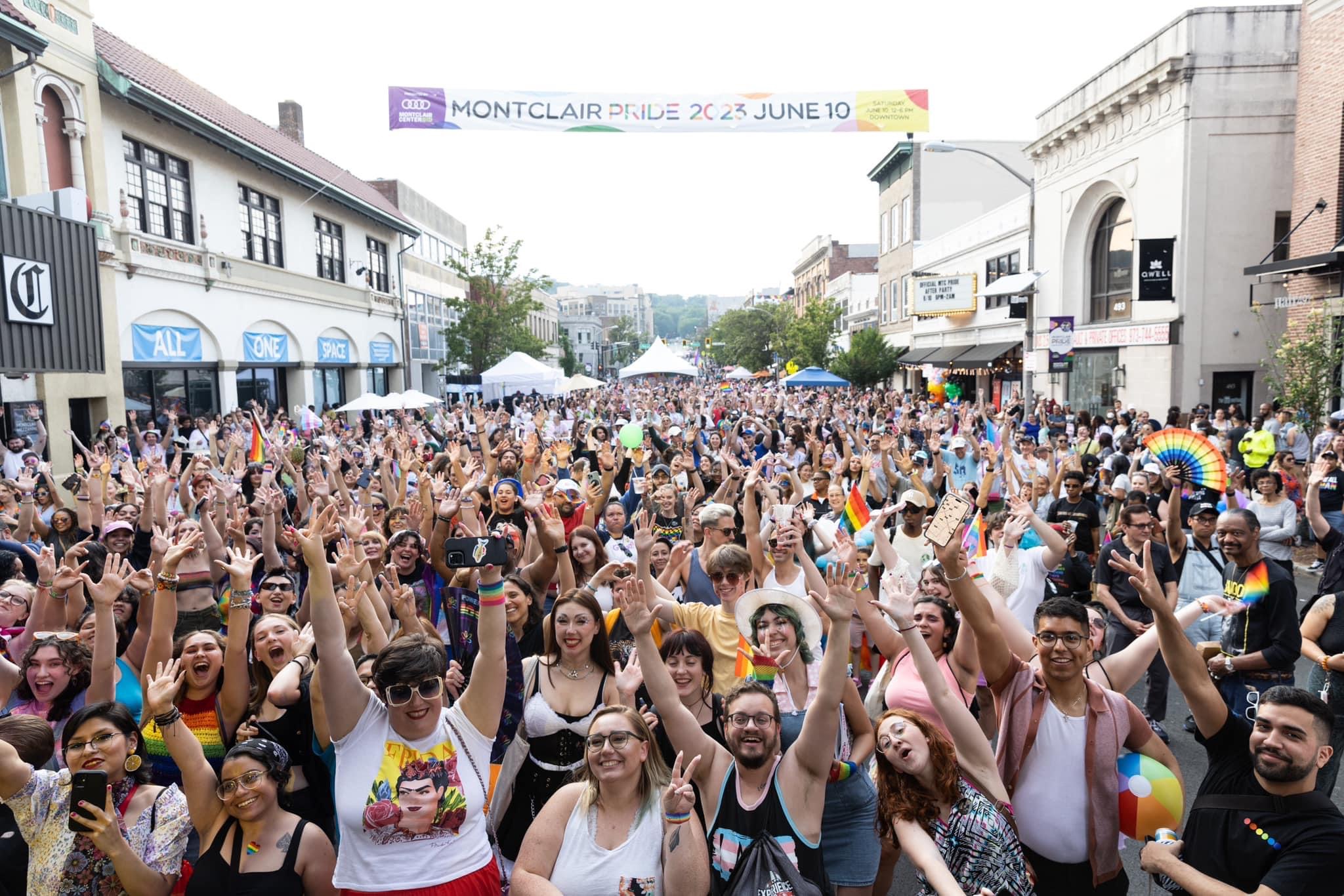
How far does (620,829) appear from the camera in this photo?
114 inches

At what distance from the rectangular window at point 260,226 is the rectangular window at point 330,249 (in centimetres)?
231

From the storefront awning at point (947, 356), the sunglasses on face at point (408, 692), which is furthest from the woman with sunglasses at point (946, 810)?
the storefront awning at point (947, 356)

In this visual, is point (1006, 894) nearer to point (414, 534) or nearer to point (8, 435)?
point (414, 534)

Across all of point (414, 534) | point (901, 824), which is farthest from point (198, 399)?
point (901, 824)

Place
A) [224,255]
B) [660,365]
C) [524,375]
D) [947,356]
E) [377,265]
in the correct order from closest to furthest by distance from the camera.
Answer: [224,255], [524,375], [660,365], [377,265], [947,356]

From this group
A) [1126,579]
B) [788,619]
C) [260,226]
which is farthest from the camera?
[260,226]

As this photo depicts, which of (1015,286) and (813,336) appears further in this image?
(813,336)

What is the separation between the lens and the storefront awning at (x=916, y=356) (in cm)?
3625

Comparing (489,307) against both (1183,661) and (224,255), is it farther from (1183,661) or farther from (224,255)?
(1183,661)

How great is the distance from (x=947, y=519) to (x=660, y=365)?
71.4 ft

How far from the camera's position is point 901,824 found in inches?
116

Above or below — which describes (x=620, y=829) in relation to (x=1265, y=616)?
below

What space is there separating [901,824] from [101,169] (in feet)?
65.2

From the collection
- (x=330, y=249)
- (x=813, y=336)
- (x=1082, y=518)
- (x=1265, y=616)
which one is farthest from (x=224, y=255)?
(x=813, y=336)
